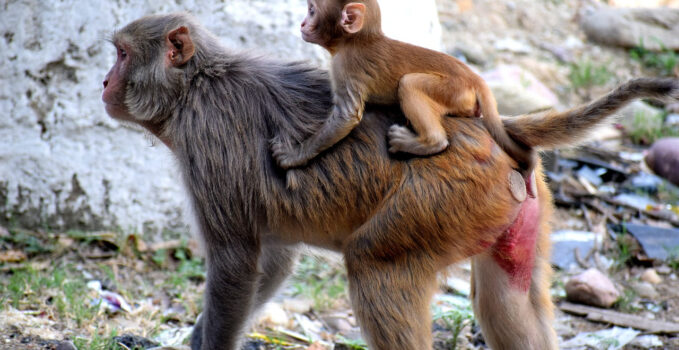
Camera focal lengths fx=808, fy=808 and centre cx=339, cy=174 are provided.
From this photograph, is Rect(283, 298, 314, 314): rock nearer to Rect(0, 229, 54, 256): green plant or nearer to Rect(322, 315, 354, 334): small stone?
Rect(322, 315, 354, 334): small stone

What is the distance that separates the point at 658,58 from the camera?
34.1 ft

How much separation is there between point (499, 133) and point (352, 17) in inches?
34.7

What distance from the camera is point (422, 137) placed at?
12.1 feet

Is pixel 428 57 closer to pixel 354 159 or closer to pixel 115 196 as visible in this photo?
pixel 354 159

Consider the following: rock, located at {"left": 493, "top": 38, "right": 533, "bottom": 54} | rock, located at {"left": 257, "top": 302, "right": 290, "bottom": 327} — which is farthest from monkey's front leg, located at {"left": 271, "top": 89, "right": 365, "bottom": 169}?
rock, located at {"left": 493, "top": 38, "right": 533, "bottom": 54}

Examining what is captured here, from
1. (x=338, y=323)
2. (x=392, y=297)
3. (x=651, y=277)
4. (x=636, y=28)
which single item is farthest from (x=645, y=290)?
(x=636, y=28)

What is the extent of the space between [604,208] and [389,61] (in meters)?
4.36

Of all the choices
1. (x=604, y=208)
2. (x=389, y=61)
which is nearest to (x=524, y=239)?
(x=389, y=61)

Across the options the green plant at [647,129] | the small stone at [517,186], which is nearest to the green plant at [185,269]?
the small stone at [517,186]

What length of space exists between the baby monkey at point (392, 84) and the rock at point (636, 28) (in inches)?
303

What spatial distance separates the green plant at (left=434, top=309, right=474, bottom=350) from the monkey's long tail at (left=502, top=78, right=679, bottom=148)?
5.18 ft

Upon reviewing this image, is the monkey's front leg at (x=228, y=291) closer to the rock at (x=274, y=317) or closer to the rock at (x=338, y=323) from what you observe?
the rock at (x=274, y=317)

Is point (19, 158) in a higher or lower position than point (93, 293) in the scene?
higher

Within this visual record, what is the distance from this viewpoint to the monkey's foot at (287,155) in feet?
13.1
